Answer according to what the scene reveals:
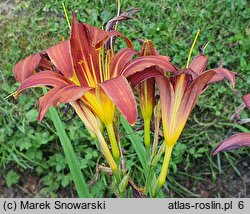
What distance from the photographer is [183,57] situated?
203cm

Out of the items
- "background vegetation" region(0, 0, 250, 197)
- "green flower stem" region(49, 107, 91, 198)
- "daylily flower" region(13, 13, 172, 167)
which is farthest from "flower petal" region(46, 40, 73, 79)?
"background vegetation" region(0, 0, 250, 197)

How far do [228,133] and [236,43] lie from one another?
0.43 meters

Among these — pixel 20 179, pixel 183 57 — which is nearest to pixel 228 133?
pixel 183 57

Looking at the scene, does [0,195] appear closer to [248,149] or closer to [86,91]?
[248,149]

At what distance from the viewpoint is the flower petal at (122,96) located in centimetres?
77

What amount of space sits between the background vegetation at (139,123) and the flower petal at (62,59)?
0.90 metres

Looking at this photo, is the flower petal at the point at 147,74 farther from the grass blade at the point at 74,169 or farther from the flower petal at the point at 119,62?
the grass blade at the point at 74,169

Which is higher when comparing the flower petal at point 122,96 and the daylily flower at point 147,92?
the daylily flower at point 147,92

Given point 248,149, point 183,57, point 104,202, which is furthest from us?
point 183,57

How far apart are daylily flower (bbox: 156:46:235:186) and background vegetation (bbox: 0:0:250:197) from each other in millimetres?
817

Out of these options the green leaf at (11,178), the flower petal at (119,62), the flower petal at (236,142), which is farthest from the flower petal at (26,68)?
the green leaf at (11,178)

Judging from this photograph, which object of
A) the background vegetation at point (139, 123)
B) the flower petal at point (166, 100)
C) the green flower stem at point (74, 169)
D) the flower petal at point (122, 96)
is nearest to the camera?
the flower petal at point (122, 96)

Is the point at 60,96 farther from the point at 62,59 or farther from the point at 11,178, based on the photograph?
the point at 11,178

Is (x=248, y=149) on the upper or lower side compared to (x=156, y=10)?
lower
